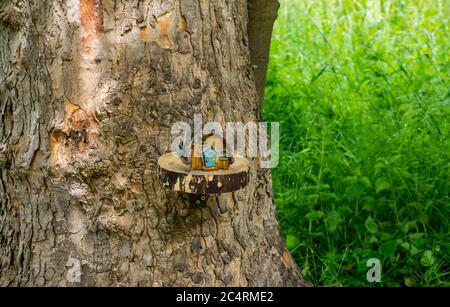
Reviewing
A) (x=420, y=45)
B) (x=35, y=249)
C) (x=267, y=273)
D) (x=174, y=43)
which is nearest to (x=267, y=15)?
(x=174, y=43)

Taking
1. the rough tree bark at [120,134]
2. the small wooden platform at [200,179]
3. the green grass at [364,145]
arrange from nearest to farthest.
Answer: the small wooden platform at [200,179] → the rough tree bark at [120,134] → the green grass at [364,145]

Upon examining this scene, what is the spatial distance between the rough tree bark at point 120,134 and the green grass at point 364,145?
986 millimetres

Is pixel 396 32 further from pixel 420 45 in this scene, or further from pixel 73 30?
pixel 73 30

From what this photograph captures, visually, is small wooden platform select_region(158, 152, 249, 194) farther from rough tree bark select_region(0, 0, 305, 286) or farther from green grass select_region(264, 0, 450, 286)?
green grass select_region(264, 0, 450, 286)

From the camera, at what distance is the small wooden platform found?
2414 mm

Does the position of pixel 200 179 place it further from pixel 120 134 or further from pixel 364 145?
pixel 364 145

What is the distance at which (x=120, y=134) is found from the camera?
261 cm

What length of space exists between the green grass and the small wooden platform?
4.25ft

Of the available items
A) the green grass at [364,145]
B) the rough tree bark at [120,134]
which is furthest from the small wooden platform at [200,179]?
the green grass at [364,145]

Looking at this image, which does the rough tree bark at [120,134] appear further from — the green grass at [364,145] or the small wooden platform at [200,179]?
the green grass at [364,145]

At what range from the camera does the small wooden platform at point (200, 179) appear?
241cm

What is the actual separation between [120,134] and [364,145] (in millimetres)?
1904

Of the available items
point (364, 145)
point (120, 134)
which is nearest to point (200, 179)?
point (120, 134)

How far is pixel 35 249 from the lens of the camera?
2836mm
